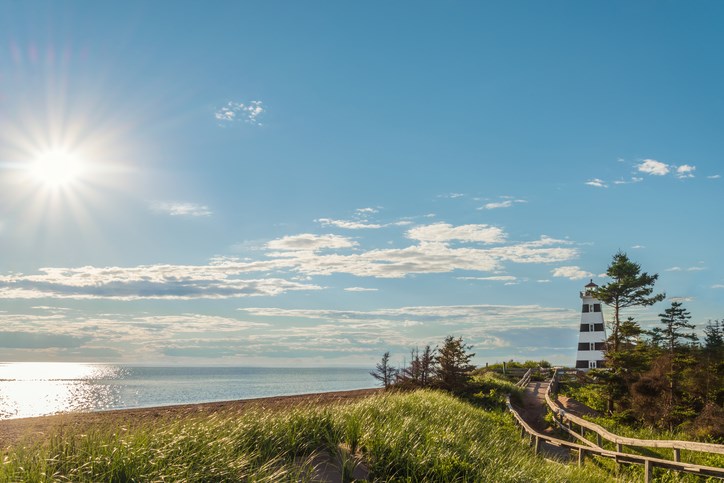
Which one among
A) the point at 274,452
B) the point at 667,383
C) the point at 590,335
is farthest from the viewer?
the point at 590,335

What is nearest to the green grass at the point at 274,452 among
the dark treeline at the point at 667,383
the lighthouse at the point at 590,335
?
the dark treeline at the point at 667,383

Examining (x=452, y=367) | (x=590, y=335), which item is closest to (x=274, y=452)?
(x=452, y=367)

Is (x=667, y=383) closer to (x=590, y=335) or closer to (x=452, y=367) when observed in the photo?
(x=452, y=367)

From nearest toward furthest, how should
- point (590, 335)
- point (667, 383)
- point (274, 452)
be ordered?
point (274, 452), point (667, 383), point (590, 335)

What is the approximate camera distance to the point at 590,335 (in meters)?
60.7

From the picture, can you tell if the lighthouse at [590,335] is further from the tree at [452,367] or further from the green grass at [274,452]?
the green grass at [274,452]

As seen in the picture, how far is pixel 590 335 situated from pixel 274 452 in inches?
2305

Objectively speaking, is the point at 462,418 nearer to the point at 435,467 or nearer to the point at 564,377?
the point at 435,467

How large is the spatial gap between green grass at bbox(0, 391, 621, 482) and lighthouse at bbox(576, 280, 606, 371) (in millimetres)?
50011

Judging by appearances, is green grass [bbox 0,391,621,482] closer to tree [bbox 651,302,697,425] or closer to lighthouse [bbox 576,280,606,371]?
tree [bbox 651,302,697,425]

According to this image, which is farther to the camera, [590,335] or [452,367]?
[590,335]

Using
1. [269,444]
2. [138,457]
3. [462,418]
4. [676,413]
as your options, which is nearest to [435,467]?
[269,444]

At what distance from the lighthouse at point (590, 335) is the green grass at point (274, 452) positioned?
5001 cm

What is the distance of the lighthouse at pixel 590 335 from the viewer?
60.1m
